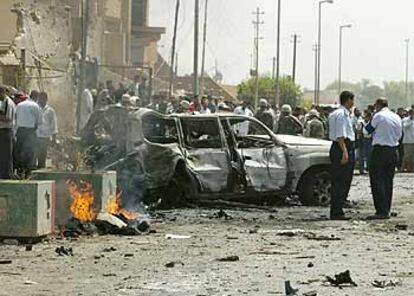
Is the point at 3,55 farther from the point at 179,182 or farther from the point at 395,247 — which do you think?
the point at 395,247

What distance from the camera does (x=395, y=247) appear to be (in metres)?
11.7

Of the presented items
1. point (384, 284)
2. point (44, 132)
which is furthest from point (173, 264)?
point (44, 132)

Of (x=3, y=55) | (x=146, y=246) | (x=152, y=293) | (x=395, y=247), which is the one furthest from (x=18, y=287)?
(x=3, y=55)

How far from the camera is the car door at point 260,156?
1631cm

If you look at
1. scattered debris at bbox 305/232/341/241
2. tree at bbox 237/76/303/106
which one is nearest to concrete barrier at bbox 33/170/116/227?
scattered debris at bbox 305/232/341/241

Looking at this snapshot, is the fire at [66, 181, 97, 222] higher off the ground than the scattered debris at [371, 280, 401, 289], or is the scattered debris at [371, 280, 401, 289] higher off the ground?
the fire at [66, 181, 97, 222]

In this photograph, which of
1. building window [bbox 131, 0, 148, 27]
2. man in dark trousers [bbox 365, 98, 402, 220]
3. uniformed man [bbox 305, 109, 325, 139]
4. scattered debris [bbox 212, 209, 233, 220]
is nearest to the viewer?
scattered debris [bbox 212, 209, 233, 220]

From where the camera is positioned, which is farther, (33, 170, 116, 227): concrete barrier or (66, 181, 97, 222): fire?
(33, 170, 116, 227): concrete barrier

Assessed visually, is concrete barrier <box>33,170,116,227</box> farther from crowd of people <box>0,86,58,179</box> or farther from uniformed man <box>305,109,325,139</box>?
uniformed man <box>305,109,325,139</box>

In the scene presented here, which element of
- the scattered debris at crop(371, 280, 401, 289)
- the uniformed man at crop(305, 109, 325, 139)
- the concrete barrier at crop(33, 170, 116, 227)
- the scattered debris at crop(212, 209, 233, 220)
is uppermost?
the uniformed man at crop(305, 109, 325, 139)

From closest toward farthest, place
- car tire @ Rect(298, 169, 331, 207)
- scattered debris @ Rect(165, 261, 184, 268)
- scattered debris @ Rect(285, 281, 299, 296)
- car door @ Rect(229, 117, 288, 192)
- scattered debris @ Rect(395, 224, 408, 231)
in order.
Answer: scattered debris @ Rect(285, 281, 299, 296) < scattered debris @ Rect(165, 261, 184, 268) < scattered debris @ Rect(395, 224, 408, 231) < car door @ Rect(229, 117, 288, 192) < car tire @ Rect(298, 169, 331, 207)

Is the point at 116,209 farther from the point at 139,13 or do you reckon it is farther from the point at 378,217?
the point at 139,13

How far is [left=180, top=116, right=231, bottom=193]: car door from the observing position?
1584 cm

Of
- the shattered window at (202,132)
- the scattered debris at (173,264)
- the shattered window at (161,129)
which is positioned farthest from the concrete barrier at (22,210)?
the shattered window at (202,132)
